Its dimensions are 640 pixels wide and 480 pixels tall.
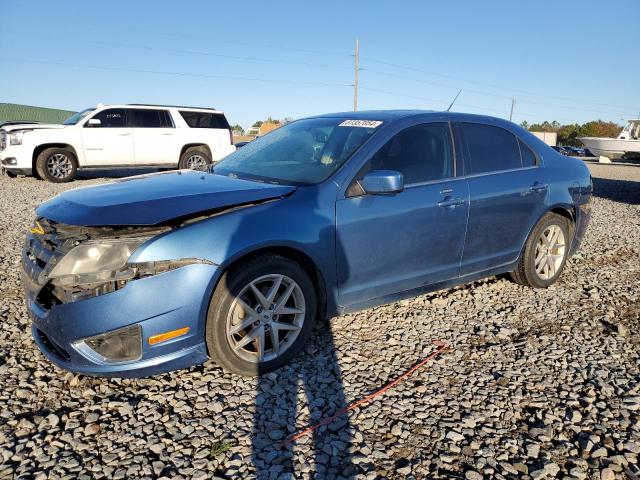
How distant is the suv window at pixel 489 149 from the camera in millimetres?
3791

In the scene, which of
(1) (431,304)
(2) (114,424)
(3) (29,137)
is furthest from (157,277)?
(3) (29,137)

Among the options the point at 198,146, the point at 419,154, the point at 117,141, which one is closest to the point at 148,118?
the point at 117,141

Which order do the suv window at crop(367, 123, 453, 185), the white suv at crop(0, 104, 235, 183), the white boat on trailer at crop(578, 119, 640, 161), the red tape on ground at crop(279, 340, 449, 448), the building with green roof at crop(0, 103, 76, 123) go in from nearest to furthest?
the red tape on ground at crop(279, 340, 449, 448) < the suv window at crop(367, 123, 453, 185) < the white suv at crop(0, 104, 235, 183) < the white boat on trailer at crop(578, 119, 640, 161) < the building with green roof at crop(0, 103, 76, 123)

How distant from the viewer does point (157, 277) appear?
2389 mm

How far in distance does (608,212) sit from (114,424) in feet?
32.6

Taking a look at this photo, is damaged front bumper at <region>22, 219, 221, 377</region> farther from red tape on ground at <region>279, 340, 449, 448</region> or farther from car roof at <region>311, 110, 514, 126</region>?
car roof at <region>311, 110, 514, 126</region>

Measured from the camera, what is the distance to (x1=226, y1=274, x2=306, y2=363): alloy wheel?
107 inches

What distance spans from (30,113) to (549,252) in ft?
111

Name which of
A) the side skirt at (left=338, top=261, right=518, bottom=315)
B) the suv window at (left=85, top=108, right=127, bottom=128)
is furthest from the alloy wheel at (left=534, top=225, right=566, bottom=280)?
the suv window at (left=85, top=108, right=127, bottom=128)

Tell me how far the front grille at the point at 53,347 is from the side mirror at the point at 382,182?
2018 mm

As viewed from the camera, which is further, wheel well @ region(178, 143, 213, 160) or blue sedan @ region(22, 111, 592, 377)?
wheel well @ region(178, 143, 213, 160)

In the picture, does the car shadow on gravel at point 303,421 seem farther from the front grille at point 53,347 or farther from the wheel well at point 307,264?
the front grille at point 53,347

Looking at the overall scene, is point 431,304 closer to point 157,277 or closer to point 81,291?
point 157,277

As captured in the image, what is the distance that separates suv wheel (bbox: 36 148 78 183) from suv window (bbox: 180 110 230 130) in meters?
3.03
